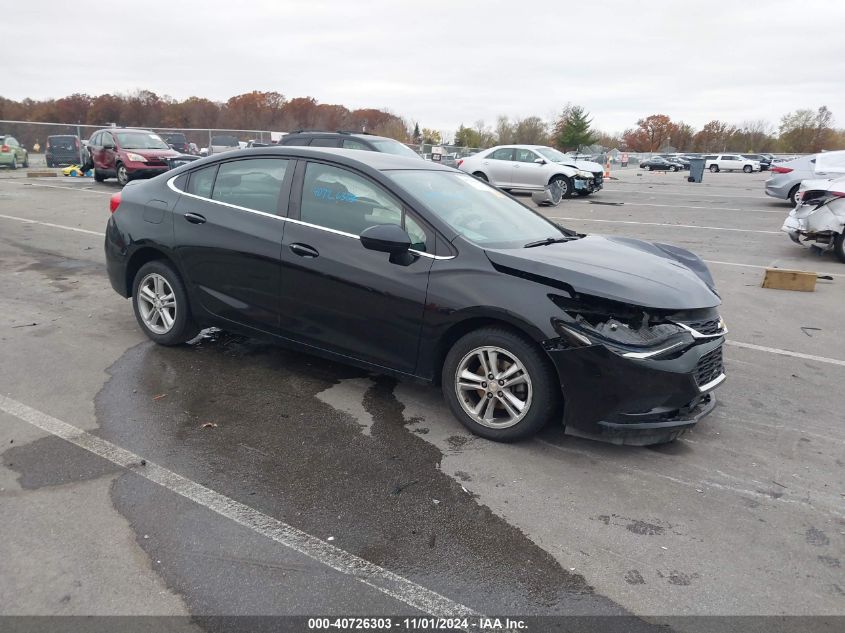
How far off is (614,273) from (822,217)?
839cm

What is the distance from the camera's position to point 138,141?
67.1 feet

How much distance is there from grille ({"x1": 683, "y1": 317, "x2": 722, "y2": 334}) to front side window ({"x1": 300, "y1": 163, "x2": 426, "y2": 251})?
5.48ft

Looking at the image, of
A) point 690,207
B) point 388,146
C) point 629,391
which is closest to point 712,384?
point 629,391

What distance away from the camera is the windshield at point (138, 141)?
20172mm

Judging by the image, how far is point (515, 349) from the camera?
12.7 feet

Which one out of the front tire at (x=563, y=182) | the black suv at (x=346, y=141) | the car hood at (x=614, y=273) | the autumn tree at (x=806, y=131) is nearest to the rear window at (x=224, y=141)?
the front tire at (x=563, y=182)

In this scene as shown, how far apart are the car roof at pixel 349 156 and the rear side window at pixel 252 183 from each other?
72mm

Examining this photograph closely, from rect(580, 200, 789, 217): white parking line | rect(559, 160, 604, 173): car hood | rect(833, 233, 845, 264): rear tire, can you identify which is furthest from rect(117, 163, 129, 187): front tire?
rect(833, 233, 845, 264): rear tire

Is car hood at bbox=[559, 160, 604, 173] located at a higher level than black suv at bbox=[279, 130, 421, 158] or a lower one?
higher

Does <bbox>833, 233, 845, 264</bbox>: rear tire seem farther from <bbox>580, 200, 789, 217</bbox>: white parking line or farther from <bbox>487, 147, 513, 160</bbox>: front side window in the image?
<bbox>487, 147, 513, 160</bbox>: front side window

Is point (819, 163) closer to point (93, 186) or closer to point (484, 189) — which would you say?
point (484, 189)

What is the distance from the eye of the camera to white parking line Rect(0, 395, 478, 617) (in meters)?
2.69

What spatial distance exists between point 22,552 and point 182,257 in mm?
2788

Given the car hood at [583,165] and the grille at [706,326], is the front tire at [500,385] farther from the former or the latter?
the car hood at [583,165]
